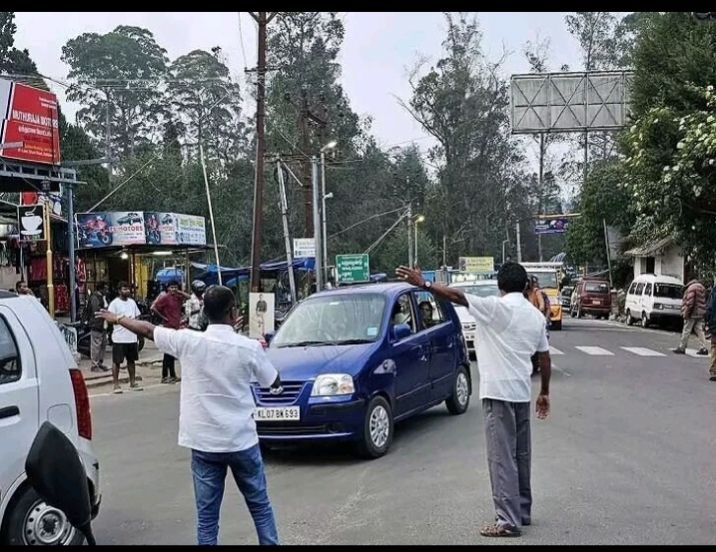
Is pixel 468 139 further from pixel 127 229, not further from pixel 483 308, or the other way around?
pixel 483 308

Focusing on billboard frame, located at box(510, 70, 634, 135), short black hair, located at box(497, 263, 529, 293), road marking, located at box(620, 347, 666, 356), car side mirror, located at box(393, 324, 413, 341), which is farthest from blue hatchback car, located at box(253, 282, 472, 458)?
billboard frame, located at box(510, 70, 634, 135)

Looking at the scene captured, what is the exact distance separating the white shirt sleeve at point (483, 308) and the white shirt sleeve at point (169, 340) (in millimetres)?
1936

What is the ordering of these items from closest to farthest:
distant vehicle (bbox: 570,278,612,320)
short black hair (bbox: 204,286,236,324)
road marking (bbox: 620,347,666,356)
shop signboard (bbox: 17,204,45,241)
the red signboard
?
short black hair (bbox: 204,286,236,324) < the red signboard < road marking (bbox: 620,347,666,356) < shop signboard (bbox: 17,204,45,241) < distant vehicle (bbox: 570,278,612,320)

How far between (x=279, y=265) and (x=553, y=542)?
95.5 feet

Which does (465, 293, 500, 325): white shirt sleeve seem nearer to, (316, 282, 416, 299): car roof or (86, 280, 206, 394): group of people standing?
(316, 282, 416, 299): car roof

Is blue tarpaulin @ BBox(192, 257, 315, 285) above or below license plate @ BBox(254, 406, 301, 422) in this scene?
above

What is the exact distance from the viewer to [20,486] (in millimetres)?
4809

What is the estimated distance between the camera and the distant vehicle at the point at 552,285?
1099 inches

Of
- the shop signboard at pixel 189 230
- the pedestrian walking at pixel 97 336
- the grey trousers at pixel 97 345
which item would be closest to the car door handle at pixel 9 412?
the pedestrian walking at pixel 97 336

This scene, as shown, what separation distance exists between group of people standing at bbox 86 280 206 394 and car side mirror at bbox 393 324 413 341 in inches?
205

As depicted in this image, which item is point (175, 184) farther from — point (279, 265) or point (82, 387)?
point (82, 387)

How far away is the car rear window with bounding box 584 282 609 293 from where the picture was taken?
4138 centimetres

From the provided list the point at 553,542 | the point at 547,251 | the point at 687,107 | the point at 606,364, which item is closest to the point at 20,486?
the point at 553,542

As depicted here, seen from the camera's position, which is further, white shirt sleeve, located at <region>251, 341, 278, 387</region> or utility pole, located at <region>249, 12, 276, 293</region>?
utility pole, located at <region>249, 12, 276, 293</region>
